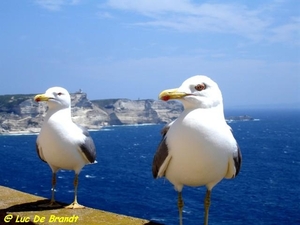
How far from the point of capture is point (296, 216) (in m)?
31.8

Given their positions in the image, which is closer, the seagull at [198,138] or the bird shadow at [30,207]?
the seagull at [198,138]

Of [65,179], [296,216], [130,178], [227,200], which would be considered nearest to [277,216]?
[296,216]

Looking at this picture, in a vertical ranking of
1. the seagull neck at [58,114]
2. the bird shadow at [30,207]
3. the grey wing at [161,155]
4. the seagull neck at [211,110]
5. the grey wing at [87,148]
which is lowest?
the bird shadow at [30,207]

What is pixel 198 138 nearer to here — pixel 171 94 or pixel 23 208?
pixel 171 94

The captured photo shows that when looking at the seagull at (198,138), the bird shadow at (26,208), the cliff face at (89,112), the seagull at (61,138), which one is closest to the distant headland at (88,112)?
the cliff face at (89,112)

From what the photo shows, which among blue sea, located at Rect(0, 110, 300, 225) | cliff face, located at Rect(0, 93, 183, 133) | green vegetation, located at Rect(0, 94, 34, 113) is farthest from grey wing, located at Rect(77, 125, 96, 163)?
green vegetation, located at Rect(0, 94, 34, 113)

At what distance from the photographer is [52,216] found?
17.2 ft

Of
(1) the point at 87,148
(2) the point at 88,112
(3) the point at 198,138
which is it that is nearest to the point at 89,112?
(2) the point at 88,112

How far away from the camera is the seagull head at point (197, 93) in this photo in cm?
384

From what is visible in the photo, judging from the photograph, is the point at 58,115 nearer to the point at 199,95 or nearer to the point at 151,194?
the point at 199,95

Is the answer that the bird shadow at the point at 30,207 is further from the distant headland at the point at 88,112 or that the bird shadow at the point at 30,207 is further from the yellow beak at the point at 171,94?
the distant headland at the point at 88,112

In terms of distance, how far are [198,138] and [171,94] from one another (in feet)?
1.67

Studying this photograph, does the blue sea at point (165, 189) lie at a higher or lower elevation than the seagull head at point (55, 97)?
lower

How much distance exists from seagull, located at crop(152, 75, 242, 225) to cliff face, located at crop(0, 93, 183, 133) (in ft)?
264
